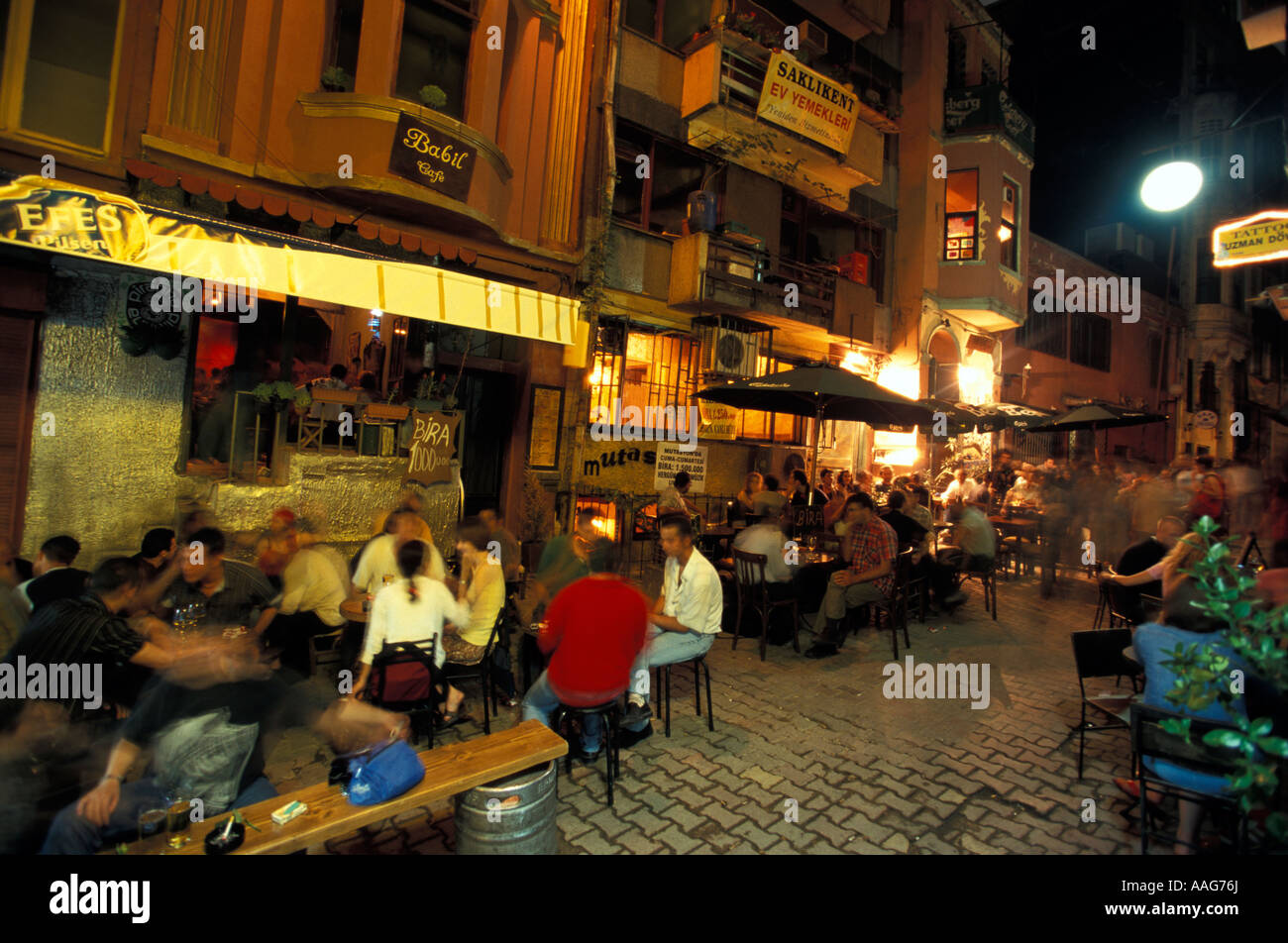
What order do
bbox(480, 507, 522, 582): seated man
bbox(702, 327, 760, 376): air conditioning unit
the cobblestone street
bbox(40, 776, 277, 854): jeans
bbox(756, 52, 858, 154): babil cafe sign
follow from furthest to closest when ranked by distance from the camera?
bbox(702, 327, 760, 376): air conditioning unit, bbox(756, 52, 858, 154): babil cafe sign, bbox(480, 507, 522, 582): seated man, the cobblestone street, bbox(40, 776, 277, 854): jeans

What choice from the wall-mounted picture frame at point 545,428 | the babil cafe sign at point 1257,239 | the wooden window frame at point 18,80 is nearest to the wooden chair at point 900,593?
the wall-mounted picture frame at point 545,428

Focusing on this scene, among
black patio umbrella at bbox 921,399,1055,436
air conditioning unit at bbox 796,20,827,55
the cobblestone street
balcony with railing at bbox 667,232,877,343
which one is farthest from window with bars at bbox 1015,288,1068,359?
the cobblestone street

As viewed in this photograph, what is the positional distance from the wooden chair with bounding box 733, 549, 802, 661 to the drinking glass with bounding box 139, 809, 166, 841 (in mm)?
5139

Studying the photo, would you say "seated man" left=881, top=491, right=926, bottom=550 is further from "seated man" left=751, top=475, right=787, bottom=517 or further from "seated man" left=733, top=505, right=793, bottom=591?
"seated man" left=733, top=505, right=793, bottom=591

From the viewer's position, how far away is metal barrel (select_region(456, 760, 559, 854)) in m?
2.80

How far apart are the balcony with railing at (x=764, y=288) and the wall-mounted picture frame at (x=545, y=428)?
3548 millimetres

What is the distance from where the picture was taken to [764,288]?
12484 mm

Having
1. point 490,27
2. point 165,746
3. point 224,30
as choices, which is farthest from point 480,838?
point 490,27

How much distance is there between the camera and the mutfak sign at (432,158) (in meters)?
7.60

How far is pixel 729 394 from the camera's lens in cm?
926

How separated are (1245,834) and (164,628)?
5961 mm

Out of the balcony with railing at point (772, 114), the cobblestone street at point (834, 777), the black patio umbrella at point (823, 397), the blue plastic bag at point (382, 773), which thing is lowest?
the cobblestone street at point (834, 777)

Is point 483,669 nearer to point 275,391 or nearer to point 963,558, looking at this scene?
point 275,391

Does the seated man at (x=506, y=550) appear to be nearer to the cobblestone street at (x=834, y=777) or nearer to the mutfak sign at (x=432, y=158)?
the cobblestone street at (x=834, y=777)
